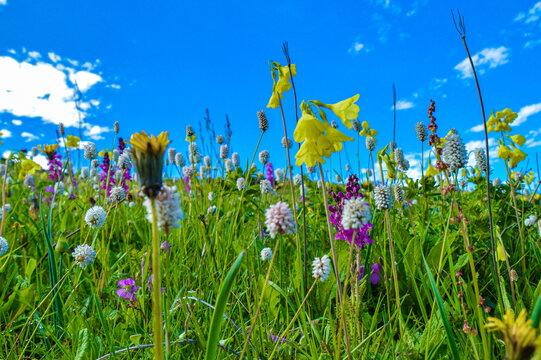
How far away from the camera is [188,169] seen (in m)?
4.45

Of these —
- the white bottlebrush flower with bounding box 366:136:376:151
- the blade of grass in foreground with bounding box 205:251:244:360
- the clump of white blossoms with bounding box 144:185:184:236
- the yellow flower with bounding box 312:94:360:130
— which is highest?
the white bottlebrush flower with bounding box 366:136:376:151

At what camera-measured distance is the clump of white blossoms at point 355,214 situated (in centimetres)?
82

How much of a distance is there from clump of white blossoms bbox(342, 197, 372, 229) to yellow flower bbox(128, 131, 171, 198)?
448 mm

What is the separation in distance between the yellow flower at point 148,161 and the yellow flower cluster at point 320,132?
459 mm

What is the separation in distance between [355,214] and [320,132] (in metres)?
0.27

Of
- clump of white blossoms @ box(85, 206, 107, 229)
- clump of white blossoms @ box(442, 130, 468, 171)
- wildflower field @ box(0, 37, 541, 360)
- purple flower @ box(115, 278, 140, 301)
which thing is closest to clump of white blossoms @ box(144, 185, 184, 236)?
wildflower field @ box(0, 37, 541, 360)

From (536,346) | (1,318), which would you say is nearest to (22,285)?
(1,318)

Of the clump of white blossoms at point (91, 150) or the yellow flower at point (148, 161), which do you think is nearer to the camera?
the yellow flower at point (148, 161)

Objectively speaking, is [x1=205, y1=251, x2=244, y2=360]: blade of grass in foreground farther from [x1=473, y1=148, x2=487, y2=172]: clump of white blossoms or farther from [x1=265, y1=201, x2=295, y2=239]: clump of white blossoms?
[x1=473, y1=148, x2=487, y2=172]: clump of white blossoms

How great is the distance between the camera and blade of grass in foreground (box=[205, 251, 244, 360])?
625 millimetres

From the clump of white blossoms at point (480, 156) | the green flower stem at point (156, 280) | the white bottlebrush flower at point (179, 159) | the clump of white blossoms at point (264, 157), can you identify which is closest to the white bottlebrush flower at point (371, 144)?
the clump of white blossoms at point (480, 156)

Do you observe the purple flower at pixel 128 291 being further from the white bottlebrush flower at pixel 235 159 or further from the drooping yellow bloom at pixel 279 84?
the white bottlebrush flower at pixel 235 159

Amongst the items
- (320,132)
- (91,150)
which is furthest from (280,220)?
(91,150)

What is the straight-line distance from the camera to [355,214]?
829 mm
